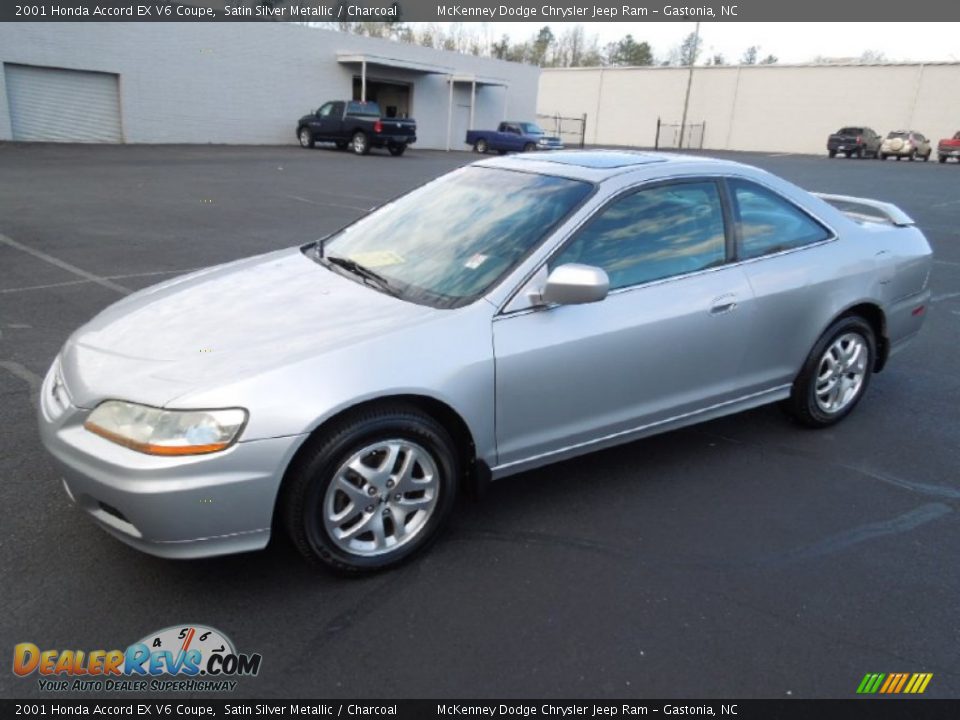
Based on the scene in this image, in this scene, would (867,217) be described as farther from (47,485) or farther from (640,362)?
(47,485)

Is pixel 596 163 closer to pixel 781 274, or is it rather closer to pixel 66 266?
pixel 781 274

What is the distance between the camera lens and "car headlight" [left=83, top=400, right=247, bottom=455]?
252cm

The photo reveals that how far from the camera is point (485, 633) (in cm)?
265

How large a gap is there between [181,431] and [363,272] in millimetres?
1315

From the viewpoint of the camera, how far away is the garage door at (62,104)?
76.3 feet

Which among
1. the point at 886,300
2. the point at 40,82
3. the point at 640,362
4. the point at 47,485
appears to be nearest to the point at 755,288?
the point at 640,362

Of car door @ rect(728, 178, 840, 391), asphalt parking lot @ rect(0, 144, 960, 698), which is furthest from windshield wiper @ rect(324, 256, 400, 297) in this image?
car door @ rect(728, 178, 840, 391)

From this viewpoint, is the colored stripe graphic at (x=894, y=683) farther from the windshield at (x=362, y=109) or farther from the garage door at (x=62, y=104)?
the windshield at (x=362, y=109)

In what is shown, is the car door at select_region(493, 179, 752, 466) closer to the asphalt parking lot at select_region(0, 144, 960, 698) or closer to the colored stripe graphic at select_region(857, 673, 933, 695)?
the asphalt parking lot at select_region(0, 144, 960, 698)

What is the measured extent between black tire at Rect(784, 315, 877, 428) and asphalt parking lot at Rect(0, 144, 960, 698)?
0.11m

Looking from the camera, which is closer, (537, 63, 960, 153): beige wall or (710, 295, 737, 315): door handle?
(710, 295, 737, 315): door handle

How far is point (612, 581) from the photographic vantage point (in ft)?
9.75

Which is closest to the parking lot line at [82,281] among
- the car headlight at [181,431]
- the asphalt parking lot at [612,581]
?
the asphalt parking lot at [612,581]

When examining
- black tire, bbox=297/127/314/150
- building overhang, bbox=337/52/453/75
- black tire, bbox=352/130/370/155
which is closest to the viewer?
black tire, bbox=352/130/370/155
